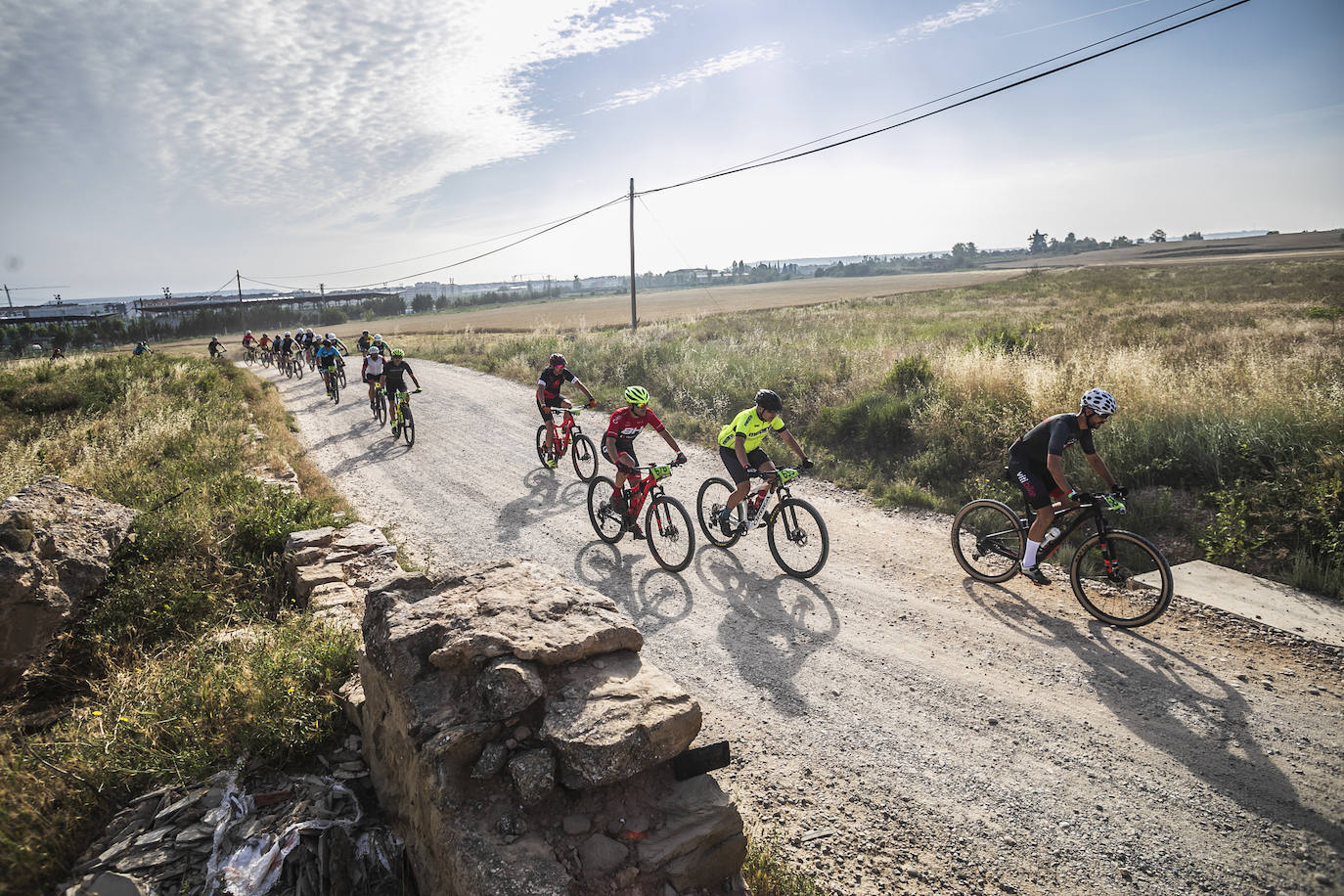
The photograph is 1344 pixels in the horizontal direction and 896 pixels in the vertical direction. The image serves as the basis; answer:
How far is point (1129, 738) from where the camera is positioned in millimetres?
4582

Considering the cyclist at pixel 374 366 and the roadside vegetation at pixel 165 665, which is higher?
the cyclist at pixel 374 366

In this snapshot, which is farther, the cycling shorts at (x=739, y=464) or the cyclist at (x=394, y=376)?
the cyclist at (x=394, y=376)

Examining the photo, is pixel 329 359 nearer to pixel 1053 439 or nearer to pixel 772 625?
pixel 772 625

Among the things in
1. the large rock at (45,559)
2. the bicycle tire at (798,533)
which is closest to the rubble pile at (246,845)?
the large rock at (45,559)

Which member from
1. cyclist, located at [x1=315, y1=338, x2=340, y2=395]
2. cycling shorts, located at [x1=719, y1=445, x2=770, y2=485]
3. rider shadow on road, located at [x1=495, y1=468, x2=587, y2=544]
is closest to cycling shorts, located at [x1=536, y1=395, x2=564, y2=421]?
rider shadow on road, located at [x1=495, y1=468, x2=587, y2=544]

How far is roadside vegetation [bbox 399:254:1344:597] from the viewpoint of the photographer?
7.38 m

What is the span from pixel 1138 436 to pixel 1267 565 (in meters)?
2.84

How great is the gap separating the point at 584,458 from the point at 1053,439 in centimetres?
787

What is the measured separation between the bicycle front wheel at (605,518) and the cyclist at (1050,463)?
4889 mm

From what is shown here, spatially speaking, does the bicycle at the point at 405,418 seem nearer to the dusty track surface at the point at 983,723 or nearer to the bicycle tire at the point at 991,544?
the dusty track surface at the point at 983,723

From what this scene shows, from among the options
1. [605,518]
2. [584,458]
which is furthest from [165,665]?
[584,458]

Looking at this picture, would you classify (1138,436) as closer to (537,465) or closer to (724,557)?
(724,557)

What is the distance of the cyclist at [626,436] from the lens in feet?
26.3

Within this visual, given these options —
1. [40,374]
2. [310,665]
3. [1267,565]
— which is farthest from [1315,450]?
[40,374]
